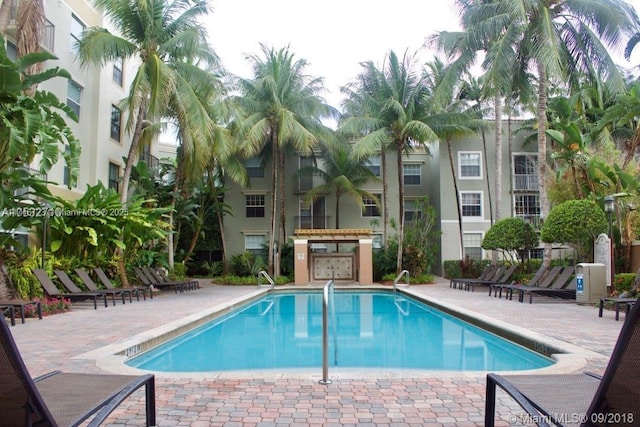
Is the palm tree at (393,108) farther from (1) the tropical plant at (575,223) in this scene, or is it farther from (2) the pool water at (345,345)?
(2) the pool water at (345,345)

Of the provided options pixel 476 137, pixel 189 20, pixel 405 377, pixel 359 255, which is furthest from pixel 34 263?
pixel 476 137

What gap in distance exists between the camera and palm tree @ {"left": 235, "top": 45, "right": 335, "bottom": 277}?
2472 centimetres

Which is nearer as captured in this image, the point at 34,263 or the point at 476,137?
the point at 34,263

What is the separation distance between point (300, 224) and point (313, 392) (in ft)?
85.9

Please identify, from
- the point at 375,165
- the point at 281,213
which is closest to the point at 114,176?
the point at 281,213

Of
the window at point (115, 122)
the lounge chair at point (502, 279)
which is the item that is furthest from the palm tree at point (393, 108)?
the window at point (115, 122)

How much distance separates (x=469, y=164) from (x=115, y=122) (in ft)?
62.7

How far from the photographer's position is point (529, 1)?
17344 mm

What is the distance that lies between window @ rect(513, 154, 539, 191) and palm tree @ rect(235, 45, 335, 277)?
38.1ft

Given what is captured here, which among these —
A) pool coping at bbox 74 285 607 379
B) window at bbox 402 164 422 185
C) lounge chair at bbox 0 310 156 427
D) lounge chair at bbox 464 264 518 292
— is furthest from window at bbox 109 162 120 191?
lounge chair at bbox 0 310 156 427

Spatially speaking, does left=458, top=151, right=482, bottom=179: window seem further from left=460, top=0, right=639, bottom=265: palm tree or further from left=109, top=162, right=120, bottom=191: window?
left=109, top=162, right=120, bottom=191: window

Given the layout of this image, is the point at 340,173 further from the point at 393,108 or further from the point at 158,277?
the point at 158,277

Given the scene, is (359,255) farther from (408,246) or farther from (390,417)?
(390,417)

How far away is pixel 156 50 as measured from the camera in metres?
17.9
